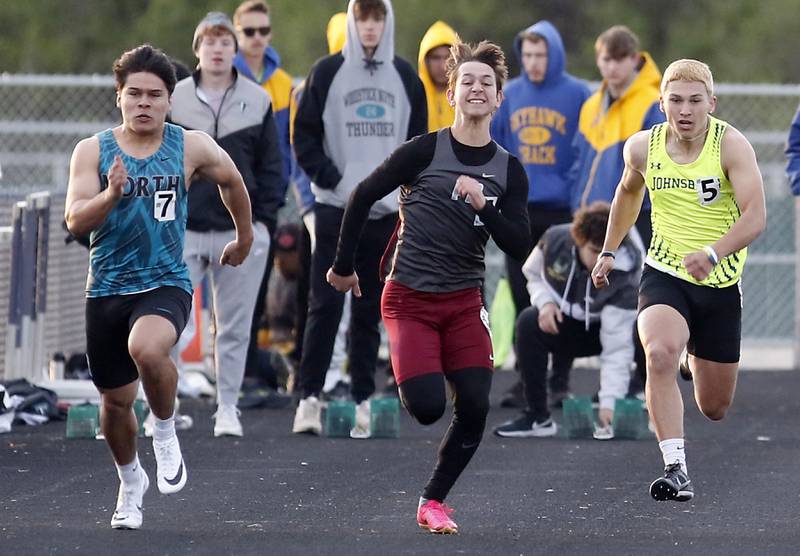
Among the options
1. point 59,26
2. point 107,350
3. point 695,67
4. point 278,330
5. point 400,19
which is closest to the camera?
point 107,350

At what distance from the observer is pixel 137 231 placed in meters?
8.17

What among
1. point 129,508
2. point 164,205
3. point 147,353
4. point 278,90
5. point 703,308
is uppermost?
point 278,90

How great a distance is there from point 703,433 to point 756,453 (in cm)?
100

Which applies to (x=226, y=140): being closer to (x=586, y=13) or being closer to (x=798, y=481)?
(x=798, y=481)

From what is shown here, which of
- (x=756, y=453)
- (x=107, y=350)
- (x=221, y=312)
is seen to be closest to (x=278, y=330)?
(x=221, y=312)

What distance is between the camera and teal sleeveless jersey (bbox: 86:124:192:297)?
816 cm

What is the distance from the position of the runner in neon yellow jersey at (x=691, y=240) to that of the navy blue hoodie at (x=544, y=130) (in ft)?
14.6

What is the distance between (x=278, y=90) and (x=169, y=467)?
588 cm

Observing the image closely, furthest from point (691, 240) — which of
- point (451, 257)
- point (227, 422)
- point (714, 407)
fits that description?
Answer: point (227, 422)

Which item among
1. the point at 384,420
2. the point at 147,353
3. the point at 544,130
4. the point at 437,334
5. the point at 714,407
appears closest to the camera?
the point at 147,353

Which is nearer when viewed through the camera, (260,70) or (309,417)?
(309,417)

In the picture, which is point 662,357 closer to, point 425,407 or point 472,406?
point 472,406

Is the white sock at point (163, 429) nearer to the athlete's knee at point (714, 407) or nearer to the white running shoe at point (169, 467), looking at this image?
the white running shoe at point (169, 467)

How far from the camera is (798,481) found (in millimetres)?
9828
